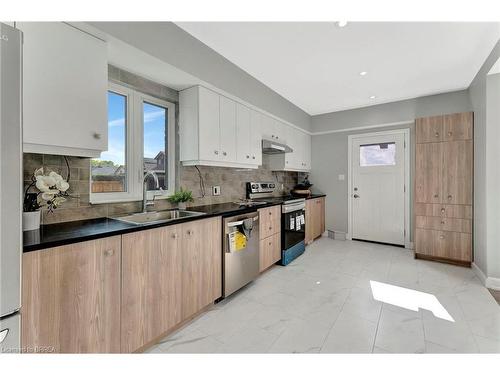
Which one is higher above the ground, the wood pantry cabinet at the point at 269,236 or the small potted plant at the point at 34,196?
the small potted plant at the point at 34,196

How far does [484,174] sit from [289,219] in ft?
7.66

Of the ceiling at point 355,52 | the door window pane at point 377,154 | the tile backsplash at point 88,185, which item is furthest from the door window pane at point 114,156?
the door window pane at point 377,154

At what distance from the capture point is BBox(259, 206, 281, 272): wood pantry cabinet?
276 cm

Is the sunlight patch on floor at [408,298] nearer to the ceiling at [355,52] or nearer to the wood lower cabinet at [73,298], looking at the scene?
the wood lower cabinet at [73,298]

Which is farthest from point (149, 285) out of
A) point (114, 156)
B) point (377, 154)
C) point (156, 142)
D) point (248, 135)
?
point (377, 154)

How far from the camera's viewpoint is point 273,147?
3396mm

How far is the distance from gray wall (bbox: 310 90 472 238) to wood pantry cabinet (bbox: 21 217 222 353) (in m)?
3.38

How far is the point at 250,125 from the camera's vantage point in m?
3.02

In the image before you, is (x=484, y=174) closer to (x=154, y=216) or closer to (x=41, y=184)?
(x=154, y=216)

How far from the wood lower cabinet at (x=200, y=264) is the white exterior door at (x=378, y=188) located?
131 inches

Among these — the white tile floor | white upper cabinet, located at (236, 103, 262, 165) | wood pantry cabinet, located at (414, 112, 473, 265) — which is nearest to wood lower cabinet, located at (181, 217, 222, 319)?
the white tile floor

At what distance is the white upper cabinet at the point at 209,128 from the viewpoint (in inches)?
91.6
